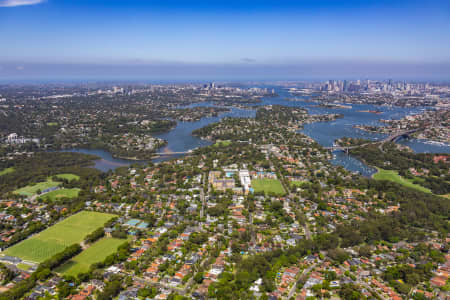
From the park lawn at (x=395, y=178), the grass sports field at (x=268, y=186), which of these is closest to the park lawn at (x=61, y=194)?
the grass sports field at (x=268, y=186)

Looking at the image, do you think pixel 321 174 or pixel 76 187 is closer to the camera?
pixel 76 187

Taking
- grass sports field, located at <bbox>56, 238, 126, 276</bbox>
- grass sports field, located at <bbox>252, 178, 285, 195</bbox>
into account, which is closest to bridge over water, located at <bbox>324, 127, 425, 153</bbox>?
grass sports field, located at <bbox>252, 178, 285, 195</bbox>

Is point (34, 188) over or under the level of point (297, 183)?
under

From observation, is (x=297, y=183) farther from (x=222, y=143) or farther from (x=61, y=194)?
(x=61, y=194)

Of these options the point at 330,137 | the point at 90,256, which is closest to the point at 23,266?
the point at 90,256

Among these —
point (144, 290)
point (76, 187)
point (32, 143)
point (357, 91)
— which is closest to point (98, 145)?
point (32, 143)

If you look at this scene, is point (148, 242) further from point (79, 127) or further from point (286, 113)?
point (286, 113)

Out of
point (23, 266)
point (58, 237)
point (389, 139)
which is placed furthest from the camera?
point (389, 139)
